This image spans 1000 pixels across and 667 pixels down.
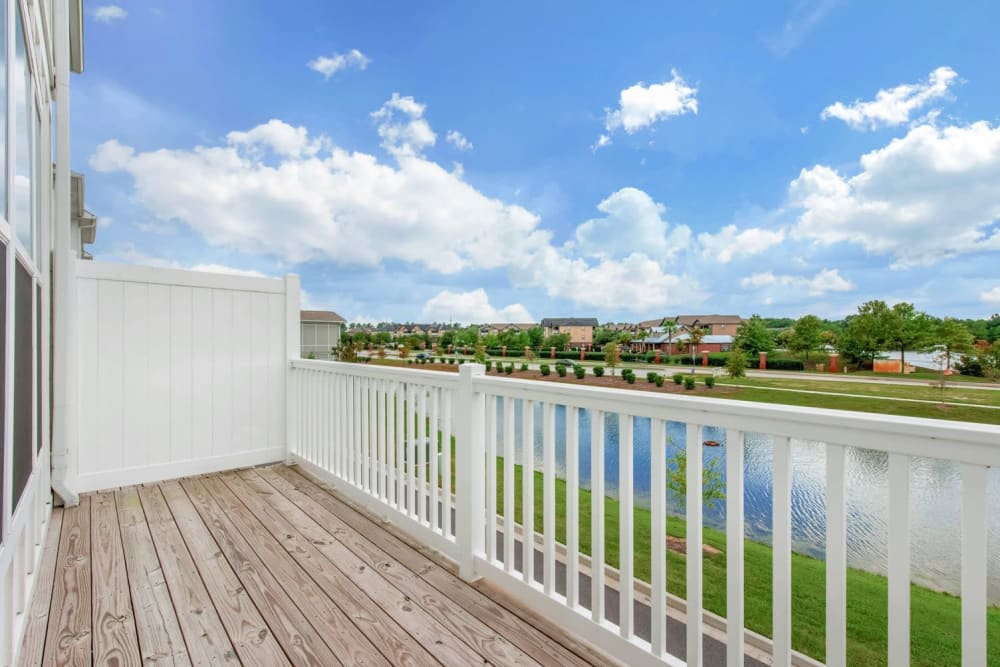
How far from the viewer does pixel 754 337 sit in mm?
3324

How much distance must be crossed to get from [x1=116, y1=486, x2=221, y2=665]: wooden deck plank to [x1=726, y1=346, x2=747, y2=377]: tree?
2.66m

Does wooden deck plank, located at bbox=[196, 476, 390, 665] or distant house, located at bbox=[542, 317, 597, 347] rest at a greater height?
distant house, located at bbox=[542, 317, 597, 347]

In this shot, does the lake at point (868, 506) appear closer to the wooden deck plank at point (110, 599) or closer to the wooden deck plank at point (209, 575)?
the wooden deck plank at point (209, 575)

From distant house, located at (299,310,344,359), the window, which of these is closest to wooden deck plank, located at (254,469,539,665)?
the window

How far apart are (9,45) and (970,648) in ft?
9.14

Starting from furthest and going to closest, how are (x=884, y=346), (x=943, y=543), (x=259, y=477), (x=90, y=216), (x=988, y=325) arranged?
(x=90, y=216) → (x=259, y=477) → (x=884, y=346) → (x=988, y=325) → (x=943, y=543)

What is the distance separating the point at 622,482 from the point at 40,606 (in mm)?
2197

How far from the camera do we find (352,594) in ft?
5.80

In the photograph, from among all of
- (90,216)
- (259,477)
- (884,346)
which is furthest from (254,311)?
(90,216)

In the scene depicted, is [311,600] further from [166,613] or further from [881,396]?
[881,396]

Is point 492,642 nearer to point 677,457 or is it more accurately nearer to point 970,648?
point 677,457

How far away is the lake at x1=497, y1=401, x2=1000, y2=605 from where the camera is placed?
0.91 meters

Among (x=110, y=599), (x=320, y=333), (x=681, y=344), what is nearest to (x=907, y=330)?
(x=681, y=344)

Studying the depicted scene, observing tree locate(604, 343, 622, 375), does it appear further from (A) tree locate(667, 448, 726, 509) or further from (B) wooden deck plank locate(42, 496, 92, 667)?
(B) wooden deck plank locate(42, 496, 92, 667)
